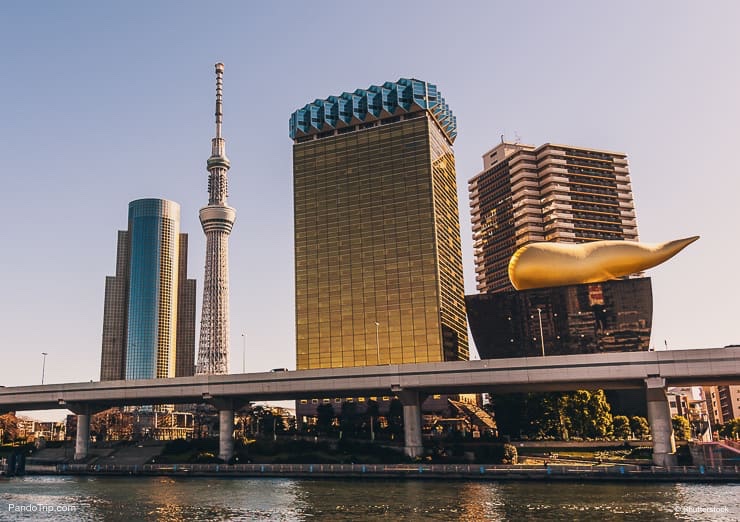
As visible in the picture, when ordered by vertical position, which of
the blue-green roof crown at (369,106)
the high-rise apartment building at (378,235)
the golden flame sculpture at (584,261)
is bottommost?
the golden flame sculpture at (584,261)

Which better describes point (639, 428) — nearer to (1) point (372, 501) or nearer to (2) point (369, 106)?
(1) point (372, 501)

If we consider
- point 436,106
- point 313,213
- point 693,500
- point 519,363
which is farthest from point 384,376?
point 436,106

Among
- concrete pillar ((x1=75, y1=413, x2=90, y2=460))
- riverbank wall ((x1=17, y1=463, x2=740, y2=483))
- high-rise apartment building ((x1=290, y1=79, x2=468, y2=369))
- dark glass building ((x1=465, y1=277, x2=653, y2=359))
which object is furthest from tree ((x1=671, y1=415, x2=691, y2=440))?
concrete pillar ((x1=75, y1=413, x2=90, y2=460))

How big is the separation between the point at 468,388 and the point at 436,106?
115611mm

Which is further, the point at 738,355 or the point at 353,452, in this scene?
the point at 353,452

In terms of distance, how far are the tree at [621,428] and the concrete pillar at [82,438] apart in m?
85.7

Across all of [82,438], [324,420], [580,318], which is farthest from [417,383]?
[82,438]

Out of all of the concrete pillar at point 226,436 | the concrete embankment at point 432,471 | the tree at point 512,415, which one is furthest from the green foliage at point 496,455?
the concrete pillar at point 226,436

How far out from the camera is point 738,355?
76562mm

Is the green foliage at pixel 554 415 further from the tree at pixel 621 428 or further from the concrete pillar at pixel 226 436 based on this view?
the concrete pillar at pixel 226 436

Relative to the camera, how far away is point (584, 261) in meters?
109

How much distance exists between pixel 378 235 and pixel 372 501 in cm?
12778

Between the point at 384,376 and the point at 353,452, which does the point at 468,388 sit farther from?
the point at 353,452

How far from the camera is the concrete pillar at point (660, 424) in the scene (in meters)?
75.6
